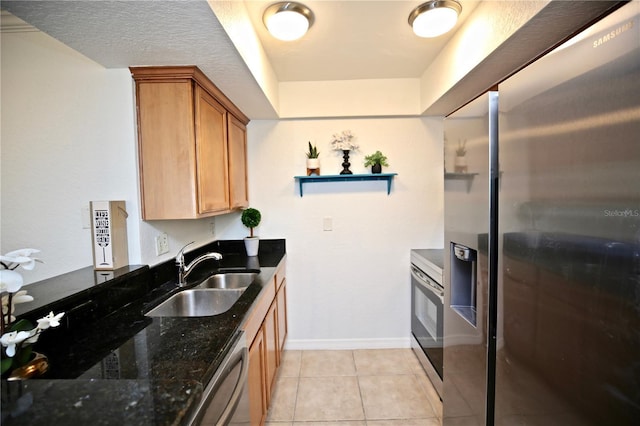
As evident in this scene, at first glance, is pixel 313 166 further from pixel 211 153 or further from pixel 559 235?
pixel 559 235

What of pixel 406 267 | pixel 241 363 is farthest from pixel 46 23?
pixel 406 267

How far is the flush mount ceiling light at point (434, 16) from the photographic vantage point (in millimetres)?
1424

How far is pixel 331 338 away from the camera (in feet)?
8.54

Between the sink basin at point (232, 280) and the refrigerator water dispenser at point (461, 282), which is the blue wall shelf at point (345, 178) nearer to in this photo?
the sink basin at point (232, 280)

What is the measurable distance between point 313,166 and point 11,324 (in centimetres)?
200

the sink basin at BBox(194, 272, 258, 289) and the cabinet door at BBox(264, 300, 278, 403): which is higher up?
the sink basin at BBox(194, 272, 258, 289)

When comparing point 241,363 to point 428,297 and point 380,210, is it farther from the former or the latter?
point 380,210

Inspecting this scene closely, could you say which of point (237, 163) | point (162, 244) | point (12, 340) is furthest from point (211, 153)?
point (12, 340)

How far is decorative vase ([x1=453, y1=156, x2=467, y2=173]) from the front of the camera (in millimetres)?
1268

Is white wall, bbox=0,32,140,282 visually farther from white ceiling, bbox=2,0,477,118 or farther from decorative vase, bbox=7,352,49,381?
decorative vase, bbox=7,352,49,381

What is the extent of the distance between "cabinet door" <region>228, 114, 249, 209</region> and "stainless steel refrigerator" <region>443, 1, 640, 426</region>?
→ 1583 mm

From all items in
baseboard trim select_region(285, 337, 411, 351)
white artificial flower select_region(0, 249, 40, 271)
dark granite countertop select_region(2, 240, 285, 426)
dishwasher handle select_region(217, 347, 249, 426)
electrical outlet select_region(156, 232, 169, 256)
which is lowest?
baseboard trim select_region(285, 337, 411, 351)

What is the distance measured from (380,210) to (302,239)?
79 cm

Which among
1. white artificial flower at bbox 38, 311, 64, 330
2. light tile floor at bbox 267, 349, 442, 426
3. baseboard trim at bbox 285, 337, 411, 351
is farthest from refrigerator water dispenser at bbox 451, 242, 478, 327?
white artificial flower at bbox 38, 311, 64, 330
